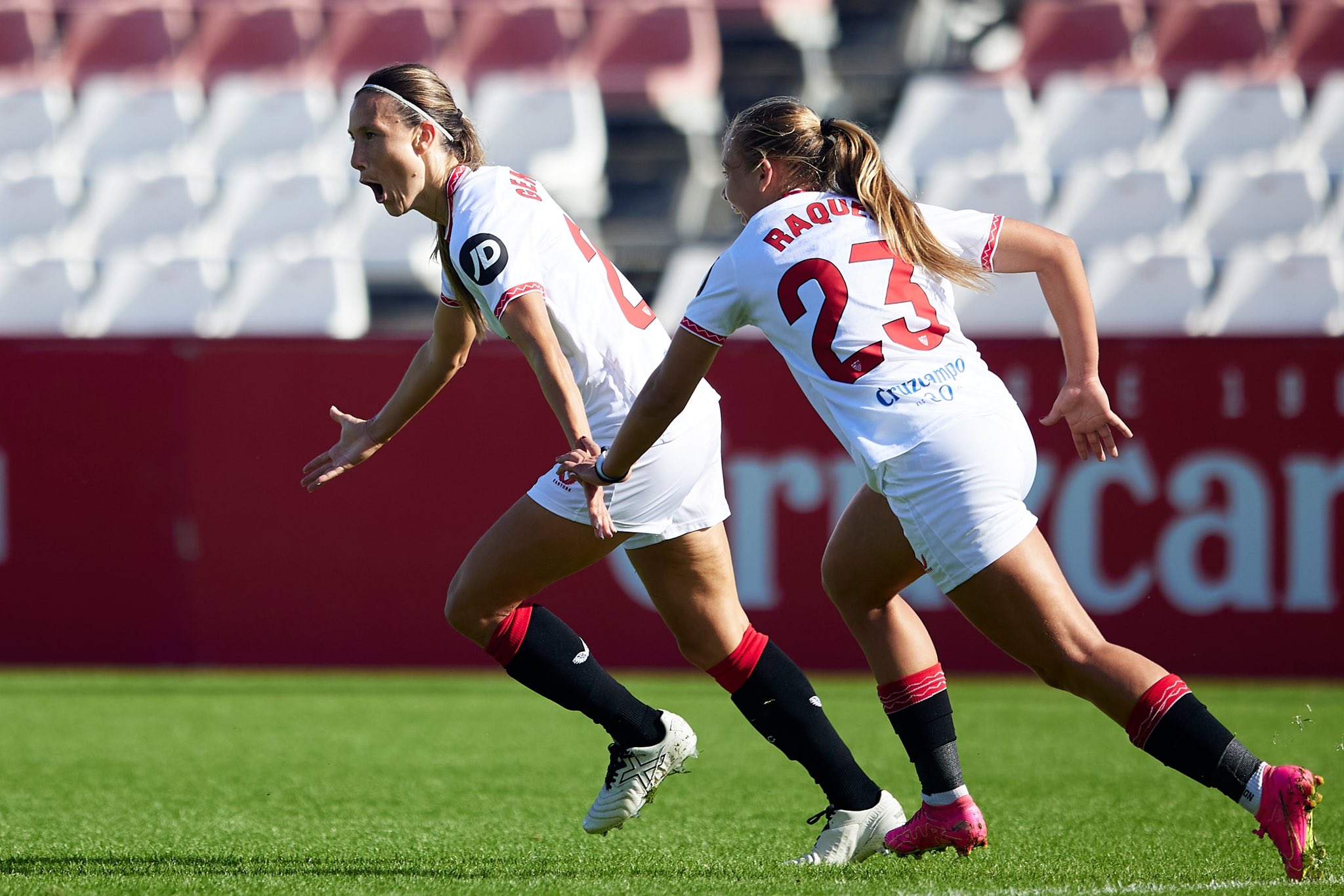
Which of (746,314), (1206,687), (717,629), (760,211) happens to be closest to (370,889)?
(717,629)

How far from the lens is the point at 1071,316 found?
3.29m

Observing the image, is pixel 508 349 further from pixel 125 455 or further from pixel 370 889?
pixel 370 889

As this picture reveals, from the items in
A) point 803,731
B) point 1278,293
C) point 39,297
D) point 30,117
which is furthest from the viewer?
point 30,117

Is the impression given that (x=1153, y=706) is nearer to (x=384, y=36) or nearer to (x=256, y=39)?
(x=384, y=36)

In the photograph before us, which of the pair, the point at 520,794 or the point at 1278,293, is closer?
the point at 520,794

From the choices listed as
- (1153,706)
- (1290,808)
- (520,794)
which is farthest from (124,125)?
(1290,808)

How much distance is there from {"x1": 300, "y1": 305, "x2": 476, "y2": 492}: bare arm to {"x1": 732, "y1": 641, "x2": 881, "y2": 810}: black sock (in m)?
1.11

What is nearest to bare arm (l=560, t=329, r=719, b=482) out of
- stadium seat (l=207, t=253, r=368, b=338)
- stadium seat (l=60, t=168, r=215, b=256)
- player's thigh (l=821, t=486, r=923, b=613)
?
player's thigh (l=821, t=486, r=923, b=613)

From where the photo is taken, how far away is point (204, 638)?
7.79 metres

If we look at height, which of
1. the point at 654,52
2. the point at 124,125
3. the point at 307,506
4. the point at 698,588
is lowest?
the point at 307,506

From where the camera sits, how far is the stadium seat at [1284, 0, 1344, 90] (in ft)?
36.8

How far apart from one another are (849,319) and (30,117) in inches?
383

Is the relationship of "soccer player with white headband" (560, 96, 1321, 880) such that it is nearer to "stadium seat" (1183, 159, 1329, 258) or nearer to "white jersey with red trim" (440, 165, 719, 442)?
"white jersey with red trim" (440, 165, 719, 442)

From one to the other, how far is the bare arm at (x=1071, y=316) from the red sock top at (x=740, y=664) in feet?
3.09
